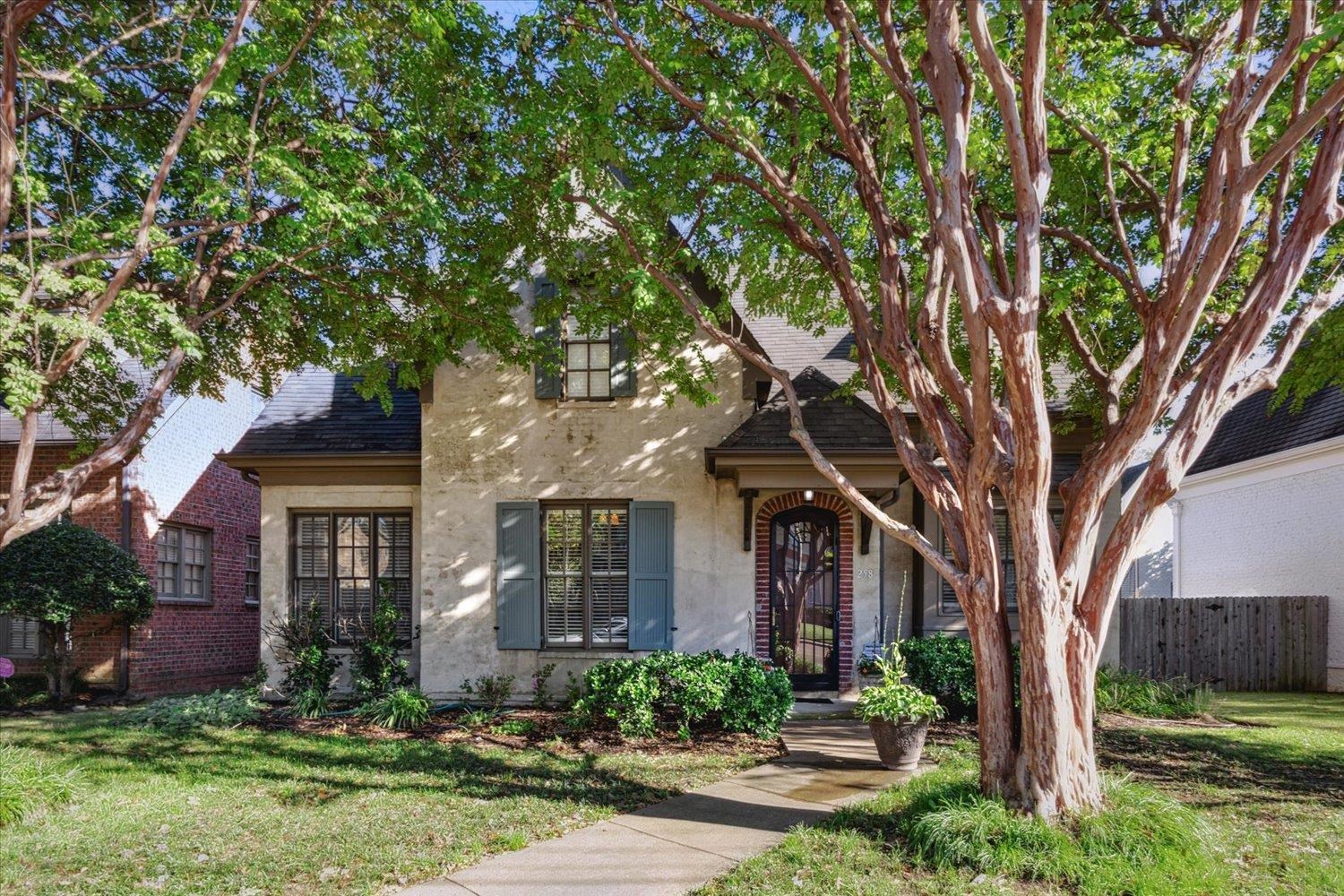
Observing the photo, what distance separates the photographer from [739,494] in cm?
1150

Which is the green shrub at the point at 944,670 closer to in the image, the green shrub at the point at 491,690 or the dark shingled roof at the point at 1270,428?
the green shrub at the point at 491,690

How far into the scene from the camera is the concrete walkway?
16.6ft

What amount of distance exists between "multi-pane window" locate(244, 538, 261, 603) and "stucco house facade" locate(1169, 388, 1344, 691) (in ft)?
59.7

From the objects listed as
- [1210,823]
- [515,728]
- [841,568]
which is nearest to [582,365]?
[841,568]

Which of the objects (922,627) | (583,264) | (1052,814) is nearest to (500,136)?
(583,264)

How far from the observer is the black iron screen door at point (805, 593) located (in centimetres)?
1166

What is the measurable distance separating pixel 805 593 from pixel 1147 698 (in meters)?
4.56

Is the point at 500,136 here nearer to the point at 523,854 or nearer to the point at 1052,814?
the point at 523,854

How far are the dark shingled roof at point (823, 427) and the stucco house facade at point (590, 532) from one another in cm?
5

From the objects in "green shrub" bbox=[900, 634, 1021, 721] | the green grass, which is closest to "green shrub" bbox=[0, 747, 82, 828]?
the green grass

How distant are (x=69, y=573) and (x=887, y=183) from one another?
1200 centimetres

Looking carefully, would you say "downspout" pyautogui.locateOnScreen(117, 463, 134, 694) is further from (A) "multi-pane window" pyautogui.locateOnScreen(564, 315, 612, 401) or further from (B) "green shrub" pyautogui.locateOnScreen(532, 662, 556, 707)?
(A) "multi-pane window" pyautogui.locateOnScreen(564, 315, 612, 401)

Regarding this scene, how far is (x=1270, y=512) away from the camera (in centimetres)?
1678

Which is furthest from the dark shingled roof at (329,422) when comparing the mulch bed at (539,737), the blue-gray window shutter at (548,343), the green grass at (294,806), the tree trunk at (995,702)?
the tree trunk at (995,702)
